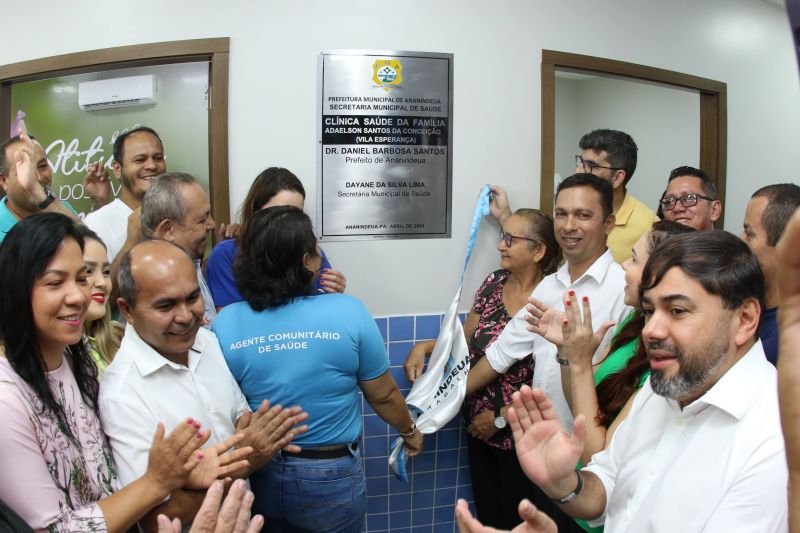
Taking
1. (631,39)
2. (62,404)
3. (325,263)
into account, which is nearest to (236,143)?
(325,263)

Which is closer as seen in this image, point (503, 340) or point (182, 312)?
point (182, 312)

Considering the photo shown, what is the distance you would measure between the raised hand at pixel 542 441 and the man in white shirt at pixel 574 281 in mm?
894

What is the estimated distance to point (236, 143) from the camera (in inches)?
117

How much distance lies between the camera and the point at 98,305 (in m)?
1.97

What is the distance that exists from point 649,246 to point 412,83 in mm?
1523

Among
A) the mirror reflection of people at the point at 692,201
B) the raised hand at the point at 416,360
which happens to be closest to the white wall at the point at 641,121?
the mirror reflection of people at the point at 692,201

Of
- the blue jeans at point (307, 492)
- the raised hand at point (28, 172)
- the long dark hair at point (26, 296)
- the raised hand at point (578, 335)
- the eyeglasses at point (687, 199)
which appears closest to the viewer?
the long dark hair at point (26, 296)

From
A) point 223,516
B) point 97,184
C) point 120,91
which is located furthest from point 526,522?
point 120,91

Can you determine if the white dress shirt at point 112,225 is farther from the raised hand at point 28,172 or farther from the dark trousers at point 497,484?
the dark trousers at point 497,484

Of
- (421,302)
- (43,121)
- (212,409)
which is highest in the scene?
(43,121)

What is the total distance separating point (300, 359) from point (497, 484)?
1406 mm

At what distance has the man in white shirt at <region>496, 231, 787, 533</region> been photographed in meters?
1.21

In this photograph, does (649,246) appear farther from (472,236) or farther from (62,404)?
(62,404)

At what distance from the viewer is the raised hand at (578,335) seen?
6.25ft
